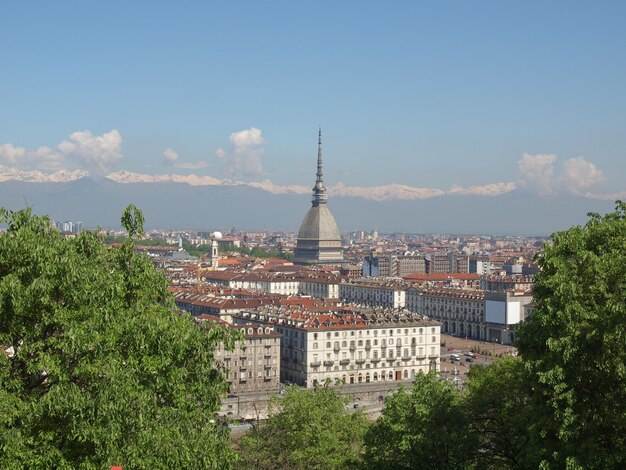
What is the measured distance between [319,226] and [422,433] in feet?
508

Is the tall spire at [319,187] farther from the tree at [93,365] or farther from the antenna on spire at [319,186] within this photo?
the tree at [93,365]

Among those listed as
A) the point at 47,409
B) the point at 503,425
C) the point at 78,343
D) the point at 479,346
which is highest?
the point at 78,343

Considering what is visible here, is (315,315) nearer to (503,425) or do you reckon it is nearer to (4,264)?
(503,425)

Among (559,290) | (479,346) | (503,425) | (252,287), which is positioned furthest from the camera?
(252,287)

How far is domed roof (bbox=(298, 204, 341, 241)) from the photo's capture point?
178m

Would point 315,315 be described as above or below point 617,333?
below

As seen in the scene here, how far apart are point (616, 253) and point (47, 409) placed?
13.0 meters

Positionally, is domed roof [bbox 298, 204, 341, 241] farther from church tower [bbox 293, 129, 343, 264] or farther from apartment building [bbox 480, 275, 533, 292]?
apartment building [bbox 480, 275, 533, 292]

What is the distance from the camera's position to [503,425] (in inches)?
962

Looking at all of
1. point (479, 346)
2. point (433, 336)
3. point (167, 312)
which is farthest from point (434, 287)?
point (167, 312)

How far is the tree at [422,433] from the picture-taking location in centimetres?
2283

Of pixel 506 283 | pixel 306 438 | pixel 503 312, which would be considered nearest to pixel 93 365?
pixel 306 438

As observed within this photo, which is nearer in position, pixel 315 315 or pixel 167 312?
pixel 167 312

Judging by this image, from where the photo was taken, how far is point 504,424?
24281mm
